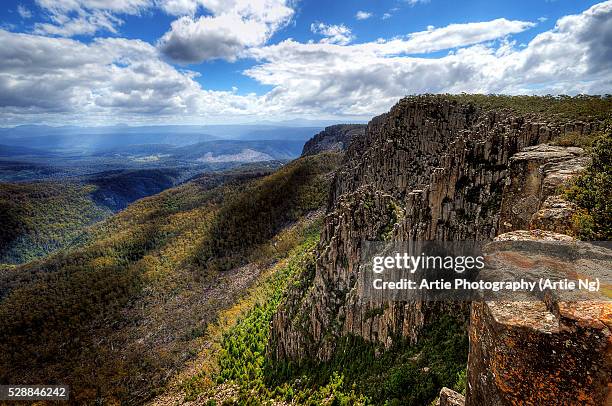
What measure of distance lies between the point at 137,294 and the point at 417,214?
127m

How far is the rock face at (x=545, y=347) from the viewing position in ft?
30.2

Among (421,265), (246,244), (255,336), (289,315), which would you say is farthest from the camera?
(246,244)

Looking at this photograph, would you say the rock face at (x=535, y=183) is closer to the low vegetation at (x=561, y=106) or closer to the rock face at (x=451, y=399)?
the rock face at (x=451, y=399)

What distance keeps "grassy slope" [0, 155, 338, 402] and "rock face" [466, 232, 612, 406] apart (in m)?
90.2

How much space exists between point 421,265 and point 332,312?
699 inches

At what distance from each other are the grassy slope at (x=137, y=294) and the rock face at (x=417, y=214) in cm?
5016

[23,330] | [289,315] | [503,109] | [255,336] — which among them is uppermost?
[503,109]

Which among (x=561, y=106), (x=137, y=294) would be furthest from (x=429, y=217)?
(x=137, y=294)

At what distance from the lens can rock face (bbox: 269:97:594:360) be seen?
141 feet

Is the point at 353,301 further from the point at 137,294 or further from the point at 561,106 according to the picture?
the point at 137,294

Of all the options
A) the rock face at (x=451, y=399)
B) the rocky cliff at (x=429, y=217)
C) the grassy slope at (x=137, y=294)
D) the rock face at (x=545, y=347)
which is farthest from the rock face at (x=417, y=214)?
the grassy slope at (x=137, y=294)

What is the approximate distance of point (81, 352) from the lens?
107 m

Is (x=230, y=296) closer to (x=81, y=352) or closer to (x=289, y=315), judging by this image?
(x=81, y=352)

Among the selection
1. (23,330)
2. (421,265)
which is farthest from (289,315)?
(23,330)
